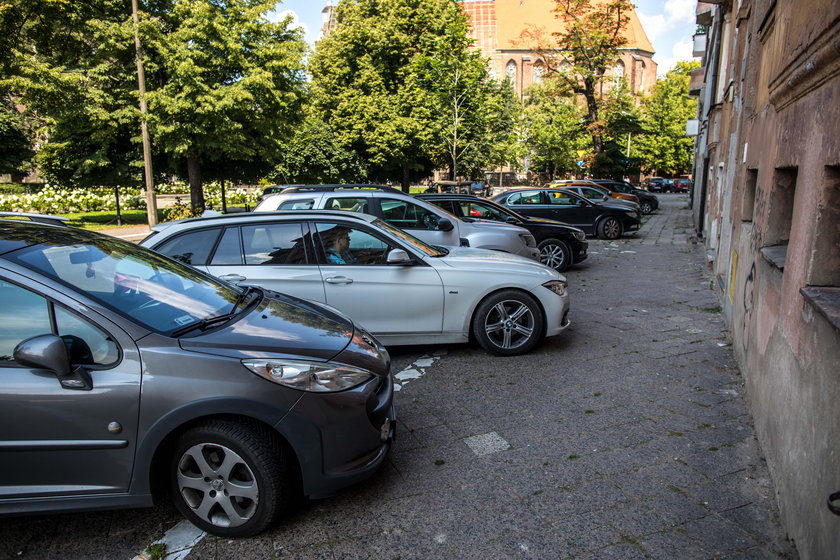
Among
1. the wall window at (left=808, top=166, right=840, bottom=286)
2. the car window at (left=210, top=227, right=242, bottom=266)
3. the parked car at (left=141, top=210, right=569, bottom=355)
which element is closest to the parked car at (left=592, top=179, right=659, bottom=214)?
the parked car at (left=141, top=210, right=569, bottom=355)

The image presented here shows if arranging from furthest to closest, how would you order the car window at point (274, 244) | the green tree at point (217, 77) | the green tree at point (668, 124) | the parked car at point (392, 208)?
the green tree at point (668, 124)
the green tree at point (217, 77)
the parked car at point (392, 208)
the car window at point (274, 244)

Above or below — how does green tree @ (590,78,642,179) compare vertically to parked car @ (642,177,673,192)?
above

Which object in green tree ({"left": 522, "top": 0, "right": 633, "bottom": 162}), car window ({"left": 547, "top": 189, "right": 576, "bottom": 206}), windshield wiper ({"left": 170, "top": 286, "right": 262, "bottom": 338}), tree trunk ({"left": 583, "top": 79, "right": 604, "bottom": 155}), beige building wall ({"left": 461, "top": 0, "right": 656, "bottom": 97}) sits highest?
beige building wall ({"left": 461, "top": 0, "right": 656, "bottom": 97})

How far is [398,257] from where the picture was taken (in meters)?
5.48

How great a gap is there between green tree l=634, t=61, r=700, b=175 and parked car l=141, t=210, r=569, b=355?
51.9 meters

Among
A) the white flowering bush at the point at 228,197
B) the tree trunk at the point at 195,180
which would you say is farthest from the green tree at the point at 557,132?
the tree trunk at the point at 195,180

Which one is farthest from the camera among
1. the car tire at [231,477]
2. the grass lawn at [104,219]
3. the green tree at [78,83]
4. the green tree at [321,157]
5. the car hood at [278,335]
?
the green tree at [321,157]

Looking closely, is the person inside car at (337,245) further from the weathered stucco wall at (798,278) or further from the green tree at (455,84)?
the green tree at (455,84)

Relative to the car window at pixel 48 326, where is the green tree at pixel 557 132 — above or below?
above

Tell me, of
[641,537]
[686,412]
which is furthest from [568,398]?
[641,537]

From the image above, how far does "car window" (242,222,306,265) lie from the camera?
220 inches

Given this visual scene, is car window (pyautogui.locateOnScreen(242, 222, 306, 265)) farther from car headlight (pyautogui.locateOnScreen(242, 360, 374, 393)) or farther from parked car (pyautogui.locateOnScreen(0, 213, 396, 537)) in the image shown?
car headlight (pyautogui.locateOnScreen(242, 360, 374, 393))

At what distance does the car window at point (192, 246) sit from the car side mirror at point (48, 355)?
2992 mm

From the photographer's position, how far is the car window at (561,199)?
55.5 feet
